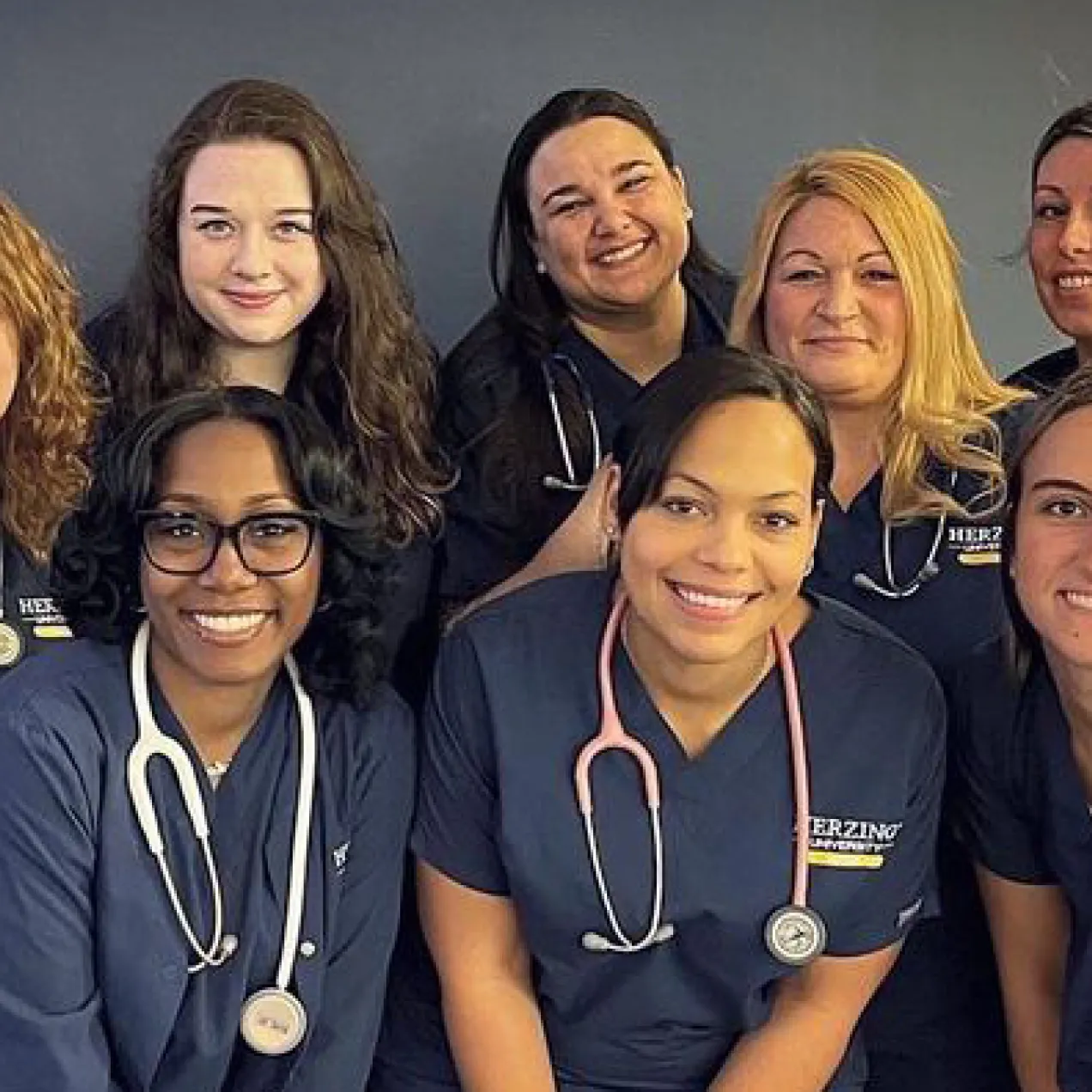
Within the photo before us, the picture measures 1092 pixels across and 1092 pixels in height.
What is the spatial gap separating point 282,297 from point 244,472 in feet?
1.44

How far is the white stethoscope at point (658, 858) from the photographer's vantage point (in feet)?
4.72

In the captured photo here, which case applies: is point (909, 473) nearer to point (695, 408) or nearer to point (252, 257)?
point (695, 408)

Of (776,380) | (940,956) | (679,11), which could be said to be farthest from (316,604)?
(679,11)

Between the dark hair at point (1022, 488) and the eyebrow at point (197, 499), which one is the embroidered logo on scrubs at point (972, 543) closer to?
the dark hair at point (1022, 488)

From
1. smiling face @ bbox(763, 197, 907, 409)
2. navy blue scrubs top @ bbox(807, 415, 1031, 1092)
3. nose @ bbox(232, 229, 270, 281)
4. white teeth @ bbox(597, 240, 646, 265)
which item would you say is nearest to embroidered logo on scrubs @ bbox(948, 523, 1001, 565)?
navy blue scrubs top @ bbox(807, 415, 1031, 1092)

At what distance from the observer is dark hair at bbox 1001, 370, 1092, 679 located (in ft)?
4.76

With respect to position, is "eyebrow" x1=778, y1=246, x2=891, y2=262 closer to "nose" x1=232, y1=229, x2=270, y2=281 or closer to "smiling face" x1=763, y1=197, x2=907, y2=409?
"smiling face" x1=763, y1=197, x2=907, y2=409

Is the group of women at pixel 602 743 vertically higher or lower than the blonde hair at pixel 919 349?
lower

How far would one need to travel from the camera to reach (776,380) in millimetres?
1423

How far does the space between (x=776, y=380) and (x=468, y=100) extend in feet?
2.99

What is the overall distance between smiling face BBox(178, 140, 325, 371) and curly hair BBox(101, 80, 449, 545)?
0.6 inches

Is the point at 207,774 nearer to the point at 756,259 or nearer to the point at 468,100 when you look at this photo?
the point at 756,259

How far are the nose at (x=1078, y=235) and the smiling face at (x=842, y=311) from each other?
30 centimetres

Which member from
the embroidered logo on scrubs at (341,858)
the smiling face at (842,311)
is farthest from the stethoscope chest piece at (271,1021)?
the smiling face at (842,311)
